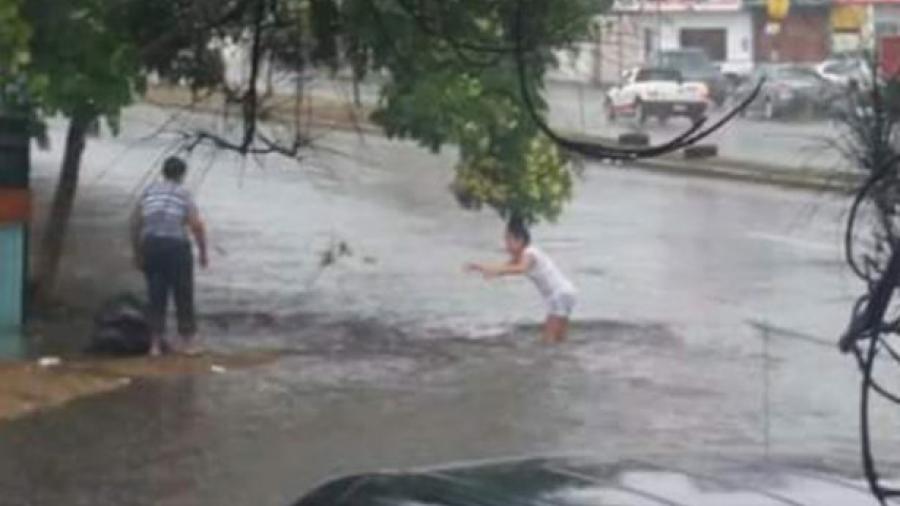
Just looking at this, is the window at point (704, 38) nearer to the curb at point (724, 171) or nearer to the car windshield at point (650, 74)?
the car windshield at point (650, 74)

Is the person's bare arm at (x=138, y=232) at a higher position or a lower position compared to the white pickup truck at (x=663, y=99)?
higher

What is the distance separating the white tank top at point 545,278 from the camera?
68.1 feet

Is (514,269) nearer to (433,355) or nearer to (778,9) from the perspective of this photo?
(433,355)

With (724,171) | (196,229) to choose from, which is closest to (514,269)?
(196,229)

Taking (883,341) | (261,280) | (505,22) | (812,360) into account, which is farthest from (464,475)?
(261,280)

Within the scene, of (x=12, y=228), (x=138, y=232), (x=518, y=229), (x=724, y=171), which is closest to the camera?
(x=138, y=232)

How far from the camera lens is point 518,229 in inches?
846

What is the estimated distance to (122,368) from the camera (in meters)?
18.6

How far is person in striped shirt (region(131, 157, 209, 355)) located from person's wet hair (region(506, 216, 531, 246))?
9.41ft

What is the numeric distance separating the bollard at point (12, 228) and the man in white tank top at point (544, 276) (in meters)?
3.85

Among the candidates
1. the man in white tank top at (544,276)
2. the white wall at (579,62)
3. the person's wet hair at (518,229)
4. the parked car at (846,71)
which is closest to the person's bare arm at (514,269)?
the man in white tank top at (544,276)

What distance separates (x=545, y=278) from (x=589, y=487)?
54.1 feet

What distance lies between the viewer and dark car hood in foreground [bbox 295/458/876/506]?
447 centimetres

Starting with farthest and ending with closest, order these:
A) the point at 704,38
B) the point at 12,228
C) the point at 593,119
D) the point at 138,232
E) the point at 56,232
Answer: the point at 56,232
the point at 12,228
the point at 138,232
the point at 704,38
the point at 593,119
